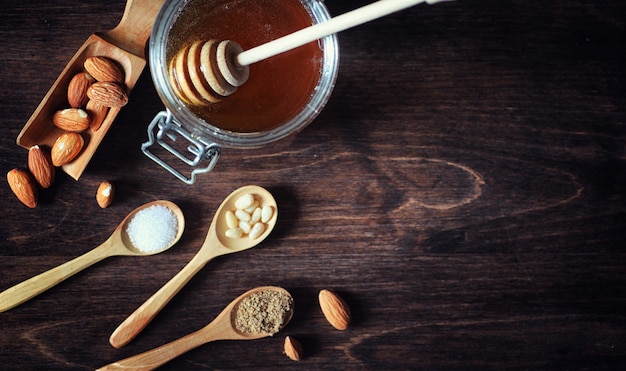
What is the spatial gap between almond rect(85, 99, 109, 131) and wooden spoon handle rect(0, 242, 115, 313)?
0.16 meters

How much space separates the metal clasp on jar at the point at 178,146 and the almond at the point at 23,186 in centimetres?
16

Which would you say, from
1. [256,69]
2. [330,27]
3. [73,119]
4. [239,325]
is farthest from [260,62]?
[239,325]

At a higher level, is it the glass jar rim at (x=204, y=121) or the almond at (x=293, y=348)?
the glass jar rim at (x=204, y=121)

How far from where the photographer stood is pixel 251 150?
2.94 ft

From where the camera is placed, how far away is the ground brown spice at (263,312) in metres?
0.89

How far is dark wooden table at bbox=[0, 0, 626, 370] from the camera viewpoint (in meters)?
0.89

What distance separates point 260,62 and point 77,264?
374 mm

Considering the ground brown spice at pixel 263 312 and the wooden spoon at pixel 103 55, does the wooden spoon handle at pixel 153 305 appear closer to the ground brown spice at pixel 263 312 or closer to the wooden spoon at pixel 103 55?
the ground brown spice at pixel 263 312

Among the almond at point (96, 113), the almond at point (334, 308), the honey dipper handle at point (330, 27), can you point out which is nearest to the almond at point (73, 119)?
the almond at point (96, 113)

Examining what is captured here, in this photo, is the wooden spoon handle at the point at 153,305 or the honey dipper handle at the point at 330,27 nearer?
the honey dipper handle at the point at 330,27

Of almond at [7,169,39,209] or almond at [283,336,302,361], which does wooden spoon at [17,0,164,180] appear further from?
almond at [283,336,302,361]

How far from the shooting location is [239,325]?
896mm

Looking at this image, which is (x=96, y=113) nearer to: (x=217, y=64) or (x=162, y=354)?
(x=217, y=64)

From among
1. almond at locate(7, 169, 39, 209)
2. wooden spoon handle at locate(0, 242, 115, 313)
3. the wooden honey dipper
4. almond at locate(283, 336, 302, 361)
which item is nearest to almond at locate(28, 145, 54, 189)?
almond at locate(7, 169, 39, 209)
